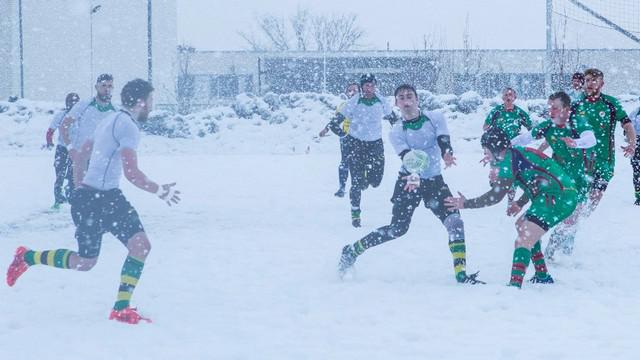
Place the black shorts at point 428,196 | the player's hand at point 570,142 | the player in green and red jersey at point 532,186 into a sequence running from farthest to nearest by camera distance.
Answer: the player's hand at point 570,142
the black shorts at point 428,196
the player in green and red jersey at point 532,186

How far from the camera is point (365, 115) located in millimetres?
9531

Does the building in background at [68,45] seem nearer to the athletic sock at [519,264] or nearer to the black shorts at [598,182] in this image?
the black shorts at [598,182]

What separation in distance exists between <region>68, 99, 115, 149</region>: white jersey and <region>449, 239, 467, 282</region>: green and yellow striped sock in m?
4.50

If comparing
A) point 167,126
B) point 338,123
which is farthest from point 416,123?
point 167,126

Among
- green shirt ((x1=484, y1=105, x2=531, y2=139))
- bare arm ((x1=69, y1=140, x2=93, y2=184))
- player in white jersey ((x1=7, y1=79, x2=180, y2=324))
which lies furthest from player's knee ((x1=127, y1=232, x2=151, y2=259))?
green shirt ((x1=484, y1=105, x2=531, y2=139))

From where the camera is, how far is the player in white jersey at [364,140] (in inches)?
372

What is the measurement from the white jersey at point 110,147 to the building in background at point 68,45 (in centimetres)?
2653

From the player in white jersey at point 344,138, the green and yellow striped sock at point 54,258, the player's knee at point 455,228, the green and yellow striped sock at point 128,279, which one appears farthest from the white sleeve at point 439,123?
the player in white jersey at point 344,138

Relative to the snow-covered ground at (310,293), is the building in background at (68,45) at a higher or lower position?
higher

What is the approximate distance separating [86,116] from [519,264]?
17.2 feet

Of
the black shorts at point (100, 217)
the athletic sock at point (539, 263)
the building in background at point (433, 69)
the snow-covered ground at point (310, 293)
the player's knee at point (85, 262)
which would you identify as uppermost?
the building in background at point (433, 69)

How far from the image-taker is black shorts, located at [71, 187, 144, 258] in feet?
16.8

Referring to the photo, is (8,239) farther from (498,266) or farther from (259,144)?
(259,144)

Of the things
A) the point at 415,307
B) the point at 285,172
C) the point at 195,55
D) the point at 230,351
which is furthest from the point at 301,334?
the point at 195,55
